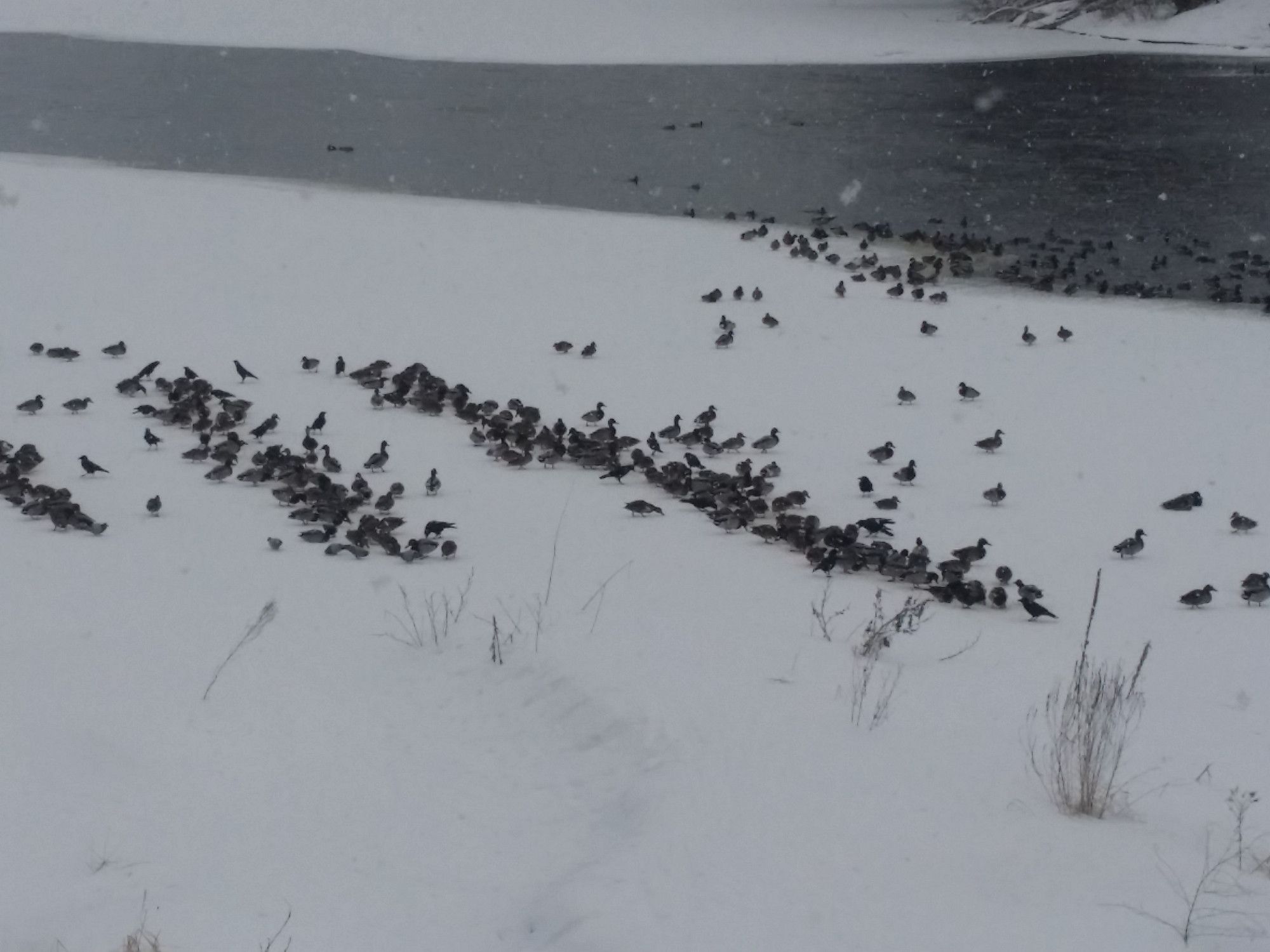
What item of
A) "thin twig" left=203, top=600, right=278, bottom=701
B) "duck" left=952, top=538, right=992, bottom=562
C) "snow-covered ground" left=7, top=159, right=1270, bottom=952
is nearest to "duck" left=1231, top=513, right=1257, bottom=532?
"snow-covered ground" left=7, top=159, right=1270, bottom=952

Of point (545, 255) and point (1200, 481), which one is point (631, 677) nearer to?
point (1200, 481)

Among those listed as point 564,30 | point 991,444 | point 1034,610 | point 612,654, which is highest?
point 564,30

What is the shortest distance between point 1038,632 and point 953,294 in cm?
1109

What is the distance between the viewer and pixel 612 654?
8.65 m

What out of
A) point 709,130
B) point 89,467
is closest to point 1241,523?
point 89,467

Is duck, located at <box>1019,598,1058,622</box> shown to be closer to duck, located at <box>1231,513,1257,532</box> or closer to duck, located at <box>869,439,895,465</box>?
duck, located at <box>1231,513,1257,532</box>

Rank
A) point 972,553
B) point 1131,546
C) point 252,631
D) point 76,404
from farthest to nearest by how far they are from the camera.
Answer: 1. point 76,404
2. point 1131,546
3. point 972,553
4. point 252,631

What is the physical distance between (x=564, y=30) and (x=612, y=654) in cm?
4882

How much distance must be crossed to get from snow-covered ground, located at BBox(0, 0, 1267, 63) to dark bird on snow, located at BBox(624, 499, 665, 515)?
3854 cm

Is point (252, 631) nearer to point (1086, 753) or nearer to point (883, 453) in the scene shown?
point (1086, 753)

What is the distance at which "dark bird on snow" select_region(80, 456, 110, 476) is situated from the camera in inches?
503

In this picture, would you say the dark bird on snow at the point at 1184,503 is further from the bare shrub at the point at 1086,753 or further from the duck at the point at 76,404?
the duck at the point at 76,404

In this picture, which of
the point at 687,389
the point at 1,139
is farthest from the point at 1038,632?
the point at 1,139

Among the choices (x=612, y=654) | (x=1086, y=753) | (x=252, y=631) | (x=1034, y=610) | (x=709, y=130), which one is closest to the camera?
(x=1086, y=753)
